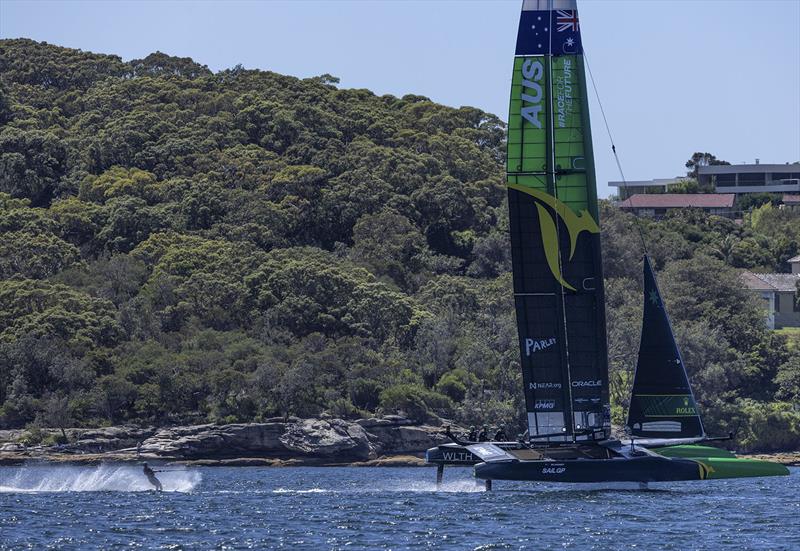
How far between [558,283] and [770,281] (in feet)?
196

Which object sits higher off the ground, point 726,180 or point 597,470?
point 726,180

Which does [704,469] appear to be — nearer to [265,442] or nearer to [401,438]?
[401,438]

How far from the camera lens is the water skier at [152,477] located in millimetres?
41500

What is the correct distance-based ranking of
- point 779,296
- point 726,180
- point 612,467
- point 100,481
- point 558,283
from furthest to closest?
point 726,180
point 779,296
point 100,481
point 558,283
point 612,467

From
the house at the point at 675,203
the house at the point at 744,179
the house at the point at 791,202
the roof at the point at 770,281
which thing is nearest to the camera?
the roof at the point at 770,281

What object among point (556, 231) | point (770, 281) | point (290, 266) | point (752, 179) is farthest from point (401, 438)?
point (752, 179)

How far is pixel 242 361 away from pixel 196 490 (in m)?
26.6

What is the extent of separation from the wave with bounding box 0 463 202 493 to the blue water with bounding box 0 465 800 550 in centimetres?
7

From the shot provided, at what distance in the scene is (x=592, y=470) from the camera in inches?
1430

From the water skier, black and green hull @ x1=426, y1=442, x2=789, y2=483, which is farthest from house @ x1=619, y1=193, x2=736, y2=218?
black and green hull @ x1=426, y1=442, x2=789, y2=483

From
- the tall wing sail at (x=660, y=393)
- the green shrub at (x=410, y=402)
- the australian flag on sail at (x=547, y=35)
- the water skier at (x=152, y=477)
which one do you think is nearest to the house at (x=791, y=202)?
the green shrub at (x=410, y=402)

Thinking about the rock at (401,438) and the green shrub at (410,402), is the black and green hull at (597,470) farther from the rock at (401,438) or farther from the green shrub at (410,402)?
the green shrub at (410,402)

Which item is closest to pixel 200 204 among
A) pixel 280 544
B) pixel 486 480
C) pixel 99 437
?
pixel 99 437

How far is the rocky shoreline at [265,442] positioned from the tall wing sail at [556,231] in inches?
1093
